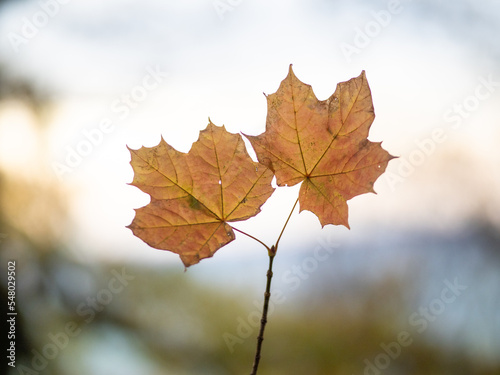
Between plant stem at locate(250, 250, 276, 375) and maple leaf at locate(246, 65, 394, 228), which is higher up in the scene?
maple leaf at locate(246, 65, 394, 228)

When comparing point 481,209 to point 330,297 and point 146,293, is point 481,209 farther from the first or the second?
point 146,293

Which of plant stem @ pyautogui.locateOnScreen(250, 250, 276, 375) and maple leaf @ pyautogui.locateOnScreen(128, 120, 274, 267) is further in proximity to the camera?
maple leaf @ pyautogui.locateOnScreen(128, 120, 274, 267)

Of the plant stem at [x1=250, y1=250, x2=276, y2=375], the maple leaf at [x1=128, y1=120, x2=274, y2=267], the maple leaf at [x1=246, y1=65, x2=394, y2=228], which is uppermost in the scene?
the maple leaf at [x1=246, y1=65, x2=394, y2=228]

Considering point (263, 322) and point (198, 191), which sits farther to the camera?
point (198, 191)

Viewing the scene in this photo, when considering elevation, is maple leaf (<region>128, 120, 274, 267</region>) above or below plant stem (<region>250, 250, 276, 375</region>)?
above

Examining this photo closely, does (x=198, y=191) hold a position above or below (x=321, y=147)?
below

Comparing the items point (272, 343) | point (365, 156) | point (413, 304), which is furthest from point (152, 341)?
point (365, 156)
